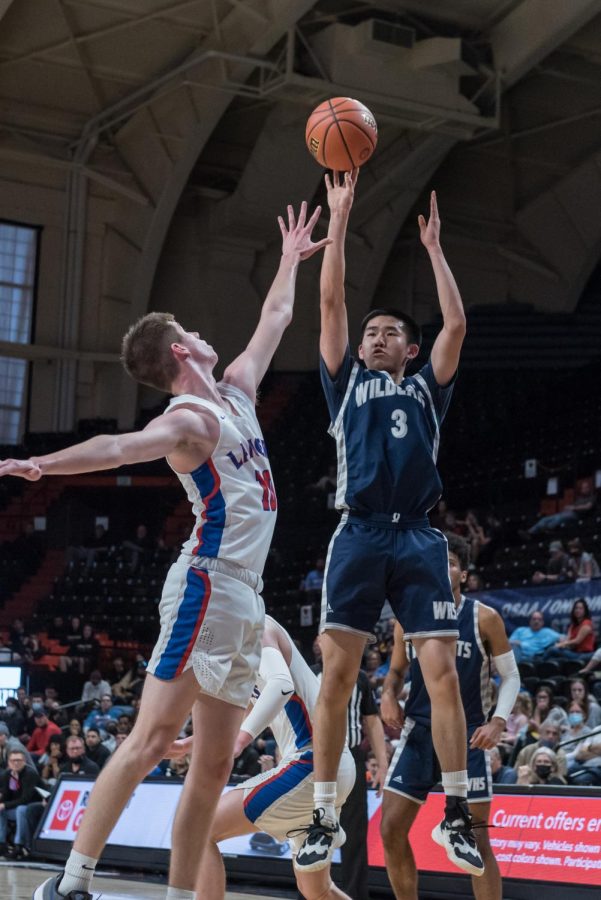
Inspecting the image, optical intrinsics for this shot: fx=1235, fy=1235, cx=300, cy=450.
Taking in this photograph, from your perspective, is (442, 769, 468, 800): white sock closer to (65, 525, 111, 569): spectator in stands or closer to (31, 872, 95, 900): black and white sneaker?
(31, 872, 95, 900): black and white sneaker

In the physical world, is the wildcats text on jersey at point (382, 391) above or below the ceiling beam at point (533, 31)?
below

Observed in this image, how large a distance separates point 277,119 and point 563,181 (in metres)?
6.97

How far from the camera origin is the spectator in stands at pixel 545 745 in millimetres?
10414

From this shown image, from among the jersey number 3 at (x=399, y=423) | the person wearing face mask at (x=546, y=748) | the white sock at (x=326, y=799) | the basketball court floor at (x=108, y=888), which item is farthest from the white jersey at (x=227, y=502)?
the person wearing face mask at (x=546, y=748)

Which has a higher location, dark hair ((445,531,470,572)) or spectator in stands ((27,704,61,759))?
dark hair ((445,531,470,572))

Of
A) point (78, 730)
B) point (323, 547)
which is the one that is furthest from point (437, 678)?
point (323, 547)

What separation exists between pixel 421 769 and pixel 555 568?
1123 centimetres

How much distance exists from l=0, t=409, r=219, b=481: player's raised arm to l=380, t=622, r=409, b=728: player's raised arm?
7.17 ft

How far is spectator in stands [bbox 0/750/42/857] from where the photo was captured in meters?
13.2

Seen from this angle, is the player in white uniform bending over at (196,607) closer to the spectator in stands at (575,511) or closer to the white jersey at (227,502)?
the white jersey at (227,502)

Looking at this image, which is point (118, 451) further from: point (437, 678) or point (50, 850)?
point (50, 850)

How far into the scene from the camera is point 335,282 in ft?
19.2

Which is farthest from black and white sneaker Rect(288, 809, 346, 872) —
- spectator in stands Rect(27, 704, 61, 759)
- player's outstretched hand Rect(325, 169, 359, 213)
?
spectator in stands Rect(27, 704, 61, 759)

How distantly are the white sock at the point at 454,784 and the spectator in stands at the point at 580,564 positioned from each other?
10661 millimetres
